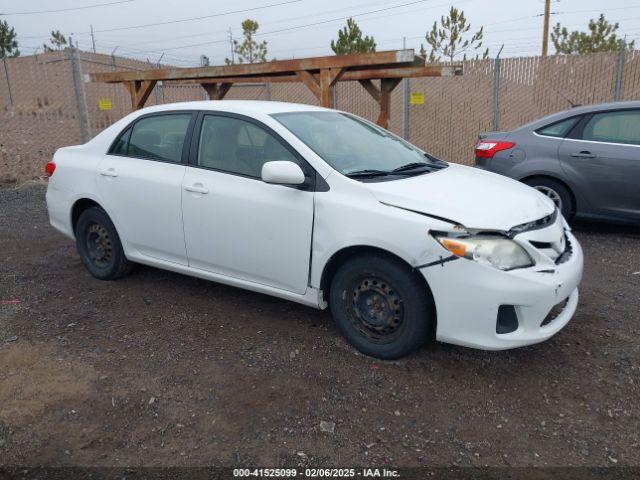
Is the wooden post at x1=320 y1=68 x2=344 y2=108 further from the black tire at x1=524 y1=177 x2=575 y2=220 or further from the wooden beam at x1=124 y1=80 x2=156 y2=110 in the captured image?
the wooden beam at x1=124 y1=80 x2=156 y2=110

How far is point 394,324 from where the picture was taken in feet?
10.8

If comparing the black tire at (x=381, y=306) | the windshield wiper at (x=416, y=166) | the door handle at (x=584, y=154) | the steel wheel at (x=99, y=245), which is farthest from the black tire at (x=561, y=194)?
the steel wheel at (x=99, y=245)

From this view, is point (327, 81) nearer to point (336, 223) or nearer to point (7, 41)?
point (336, 223)

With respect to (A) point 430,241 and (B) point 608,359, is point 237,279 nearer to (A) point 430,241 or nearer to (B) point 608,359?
(A) point 430,241

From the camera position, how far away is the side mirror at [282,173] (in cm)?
337

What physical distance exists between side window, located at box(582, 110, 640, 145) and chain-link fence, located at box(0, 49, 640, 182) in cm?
533

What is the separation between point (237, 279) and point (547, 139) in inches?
172

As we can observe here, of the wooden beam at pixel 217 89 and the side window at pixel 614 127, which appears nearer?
the side window at pixel 614 127

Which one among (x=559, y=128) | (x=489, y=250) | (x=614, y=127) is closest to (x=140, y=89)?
(x=559, y=128)

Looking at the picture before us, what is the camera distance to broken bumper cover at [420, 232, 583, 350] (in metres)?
2.91

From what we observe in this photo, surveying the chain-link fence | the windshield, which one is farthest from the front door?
the chain-link fence

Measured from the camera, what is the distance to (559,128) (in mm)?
6316

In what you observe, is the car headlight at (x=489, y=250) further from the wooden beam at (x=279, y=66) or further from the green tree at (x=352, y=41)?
the green tree at (x=352, y=41)

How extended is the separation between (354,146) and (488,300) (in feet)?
5.28
